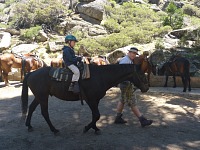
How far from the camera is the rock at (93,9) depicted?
29572mm

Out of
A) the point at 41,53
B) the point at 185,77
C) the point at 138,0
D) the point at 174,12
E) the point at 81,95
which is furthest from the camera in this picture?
the point at 138,0

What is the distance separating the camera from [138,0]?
40.2 meters

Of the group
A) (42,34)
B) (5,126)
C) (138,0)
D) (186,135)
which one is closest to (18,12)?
(42,34)

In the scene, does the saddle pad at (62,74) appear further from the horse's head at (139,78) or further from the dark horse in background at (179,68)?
the dark horse in background at (179,68)

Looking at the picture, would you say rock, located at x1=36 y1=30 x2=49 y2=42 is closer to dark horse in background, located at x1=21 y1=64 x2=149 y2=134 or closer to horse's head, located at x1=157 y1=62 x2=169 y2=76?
horse's head, located at x1=157 y1=62 x2=169 y2=76

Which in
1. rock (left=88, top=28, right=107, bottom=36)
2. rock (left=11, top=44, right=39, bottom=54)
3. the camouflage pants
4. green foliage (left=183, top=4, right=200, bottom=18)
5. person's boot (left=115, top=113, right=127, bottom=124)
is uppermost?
green foliage (left=183, top=4, right=200, bottom=18)

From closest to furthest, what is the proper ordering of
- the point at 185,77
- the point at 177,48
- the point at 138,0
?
the point at 185,77 < the point at 177,48 < the point at 138,0

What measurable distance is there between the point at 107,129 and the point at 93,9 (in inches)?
994

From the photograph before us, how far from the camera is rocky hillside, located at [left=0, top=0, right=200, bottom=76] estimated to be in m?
21.7

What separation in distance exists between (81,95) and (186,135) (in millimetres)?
2414

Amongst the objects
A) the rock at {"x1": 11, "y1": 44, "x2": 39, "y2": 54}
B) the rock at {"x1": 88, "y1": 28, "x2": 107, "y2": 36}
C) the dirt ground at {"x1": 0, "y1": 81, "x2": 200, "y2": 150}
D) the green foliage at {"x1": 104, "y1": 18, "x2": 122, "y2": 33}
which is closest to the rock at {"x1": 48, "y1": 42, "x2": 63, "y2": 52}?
the rock at {"x1": 11, "y1": 44, "x2": 39, "y2": 54}

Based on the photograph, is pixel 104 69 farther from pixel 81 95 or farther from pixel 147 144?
pixel 147 144

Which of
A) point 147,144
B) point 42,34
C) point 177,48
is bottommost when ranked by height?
point 147,144

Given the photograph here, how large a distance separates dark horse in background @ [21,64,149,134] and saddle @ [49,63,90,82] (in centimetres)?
10
